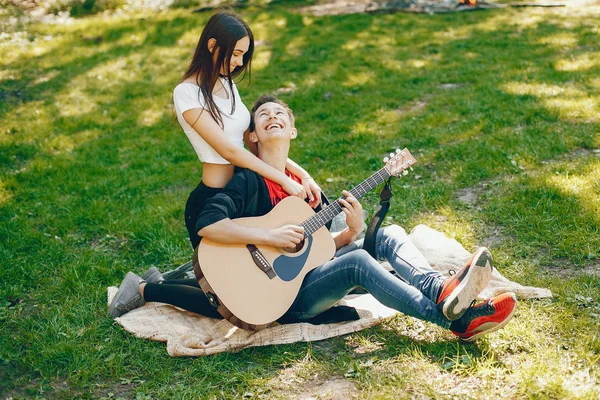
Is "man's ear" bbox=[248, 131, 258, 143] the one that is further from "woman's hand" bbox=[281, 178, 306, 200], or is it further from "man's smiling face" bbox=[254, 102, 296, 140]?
"woman's hand" bbox=[281, 178, 306, 200]

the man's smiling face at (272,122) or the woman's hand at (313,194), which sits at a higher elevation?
the man's smiling face at (272,122)

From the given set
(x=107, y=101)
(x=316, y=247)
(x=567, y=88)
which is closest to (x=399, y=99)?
(x=567, y=88)

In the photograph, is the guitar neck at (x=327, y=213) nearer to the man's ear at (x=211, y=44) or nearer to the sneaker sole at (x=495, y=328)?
the sneaker sole at (x=495, y=328)

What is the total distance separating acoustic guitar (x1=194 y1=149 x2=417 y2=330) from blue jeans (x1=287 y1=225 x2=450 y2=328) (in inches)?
4.7

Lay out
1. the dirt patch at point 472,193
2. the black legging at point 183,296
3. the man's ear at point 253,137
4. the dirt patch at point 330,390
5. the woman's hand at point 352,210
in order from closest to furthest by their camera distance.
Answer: the dirt patch at point 330,390, the woman's hand at point 352,210, the black legging at point 183,296, the man's ear at point 253,137, the dirt patch at point 472,193

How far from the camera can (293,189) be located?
11.9 ft

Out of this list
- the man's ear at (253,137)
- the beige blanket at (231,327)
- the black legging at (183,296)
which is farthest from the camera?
the man's ear at (253,137)

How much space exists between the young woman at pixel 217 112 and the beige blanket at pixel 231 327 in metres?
0.52

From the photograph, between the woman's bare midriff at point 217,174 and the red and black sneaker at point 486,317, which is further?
the woman's bare midriff at point 217,174

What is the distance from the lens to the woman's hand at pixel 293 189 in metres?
3.62

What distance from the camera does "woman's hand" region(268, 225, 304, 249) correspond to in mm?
3346

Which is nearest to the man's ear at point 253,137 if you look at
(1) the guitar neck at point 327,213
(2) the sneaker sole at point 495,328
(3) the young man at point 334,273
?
(3) the young man at point 334,273

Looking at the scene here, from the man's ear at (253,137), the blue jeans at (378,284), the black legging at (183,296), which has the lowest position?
the black legging at (183,296)

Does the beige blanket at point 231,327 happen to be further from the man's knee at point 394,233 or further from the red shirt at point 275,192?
the red shirt at point 275,192
